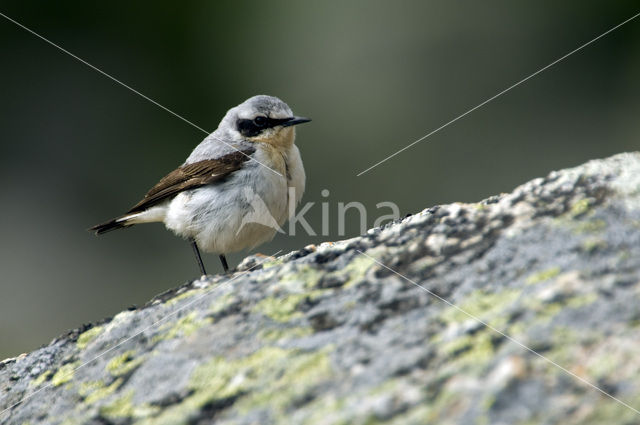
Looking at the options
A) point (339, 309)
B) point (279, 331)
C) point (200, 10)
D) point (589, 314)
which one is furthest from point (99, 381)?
point (200, 10)

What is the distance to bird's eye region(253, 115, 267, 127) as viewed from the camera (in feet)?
22.5

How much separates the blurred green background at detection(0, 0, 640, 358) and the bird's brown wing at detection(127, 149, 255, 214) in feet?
15.3

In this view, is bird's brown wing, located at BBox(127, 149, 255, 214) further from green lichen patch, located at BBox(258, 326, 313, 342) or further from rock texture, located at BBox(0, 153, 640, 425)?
green lichen patch, located at BBox(258, 326, 313, 342)

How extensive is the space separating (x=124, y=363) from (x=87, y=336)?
24.6 inches

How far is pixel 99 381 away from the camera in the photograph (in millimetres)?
3170

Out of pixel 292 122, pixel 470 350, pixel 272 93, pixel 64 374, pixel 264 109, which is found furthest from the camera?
pixel 272 93

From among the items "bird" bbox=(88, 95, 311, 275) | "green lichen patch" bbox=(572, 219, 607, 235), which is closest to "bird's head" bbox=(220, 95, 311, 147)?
"bird" bbox=(88, 95, 311, 275)

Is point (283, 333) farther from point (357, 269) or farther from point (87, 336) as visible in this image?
point (87, 336)

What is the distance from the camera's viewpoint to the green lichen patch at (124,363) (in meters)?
3.15

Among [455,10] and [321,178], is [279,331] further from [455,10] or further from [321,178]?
[455,10]

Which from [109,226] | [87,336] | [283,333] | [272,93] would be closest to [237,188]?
[109,226]

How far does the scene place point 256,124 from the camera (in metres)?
6.90

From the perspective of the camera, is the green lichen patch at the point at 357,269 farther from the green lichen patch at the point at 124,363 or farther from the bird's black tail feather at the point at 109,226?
the bird's black tail feather at the point at 109,226

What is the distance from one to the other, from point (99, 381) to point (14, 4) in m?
10.5
